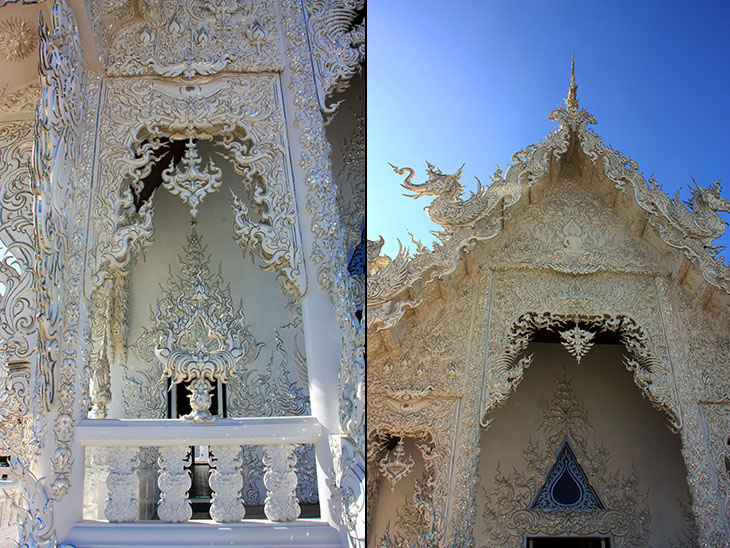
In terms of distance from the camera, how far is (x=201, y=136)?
10.6ft

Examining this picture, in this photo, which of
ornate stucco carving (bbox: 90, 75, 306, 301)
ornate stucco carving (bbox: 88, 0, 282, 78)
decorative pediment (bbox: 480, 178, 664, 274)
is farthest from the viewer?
decorative pediment (bbox: 480, 178, 664, 274)

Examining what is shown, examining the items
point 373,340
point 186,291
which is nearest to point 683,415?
point 373,340

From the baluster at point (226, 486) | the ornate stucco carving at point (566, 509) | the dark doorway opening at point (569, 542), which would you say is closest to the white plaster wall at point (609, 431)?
the ornate stucco carving at point (566, 509)

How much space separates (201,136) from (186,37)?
51 centimetres

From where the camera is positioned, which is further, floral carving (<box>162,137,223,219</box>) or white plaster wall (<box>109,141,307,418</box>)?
white plaster wall (<box>109,141,307,418</box>)

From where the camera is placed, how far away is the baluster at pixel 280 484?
267 cm

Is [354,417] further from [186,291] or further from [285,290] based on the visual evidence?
[186,291]

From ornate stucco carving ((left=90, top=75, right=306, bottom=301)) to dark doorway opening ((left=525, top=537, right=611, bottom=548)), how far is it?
335 cm

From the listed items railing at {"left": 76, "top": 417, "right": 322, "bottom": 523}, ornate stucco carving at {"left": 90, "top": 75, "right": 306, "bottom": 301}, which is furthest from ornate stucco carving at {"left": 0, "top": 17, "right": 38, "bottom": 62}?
railing at {"left": 76, "top": 417, "right": 322, "bottom": 523}

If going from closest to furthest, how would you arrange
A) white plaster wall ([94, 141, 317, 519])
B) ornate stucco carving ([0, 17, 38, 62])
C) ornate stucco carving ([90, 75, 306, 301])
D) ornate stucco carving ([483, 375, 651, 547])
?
1. ornate stucco carving ([90, 75, 306, 301])
2. ornate stucco carving ([0, 17, 38, 62])
3. white plaster wall ([94, 141, 317, 519])
4. ornate stucco carving ([483, 375, 651, 547])

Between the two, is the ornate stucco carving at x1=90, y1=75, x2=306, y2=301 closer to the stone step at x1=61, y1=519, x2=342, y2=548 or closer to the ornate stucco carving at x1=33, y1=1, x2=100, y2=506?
the ornate stucco carving at x1=33, y1=1, x2=100, y2=506

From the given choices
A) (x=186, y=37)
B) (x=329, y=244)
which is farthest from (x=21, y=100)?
(x=329, y=244)

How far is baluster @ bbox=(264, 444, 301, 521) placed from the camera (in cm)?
267

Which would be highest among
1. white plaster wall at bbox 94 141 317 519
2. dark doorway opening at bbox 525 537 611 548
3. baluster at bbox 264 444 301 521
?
white plaster wall at bbox 94 141 317 519
